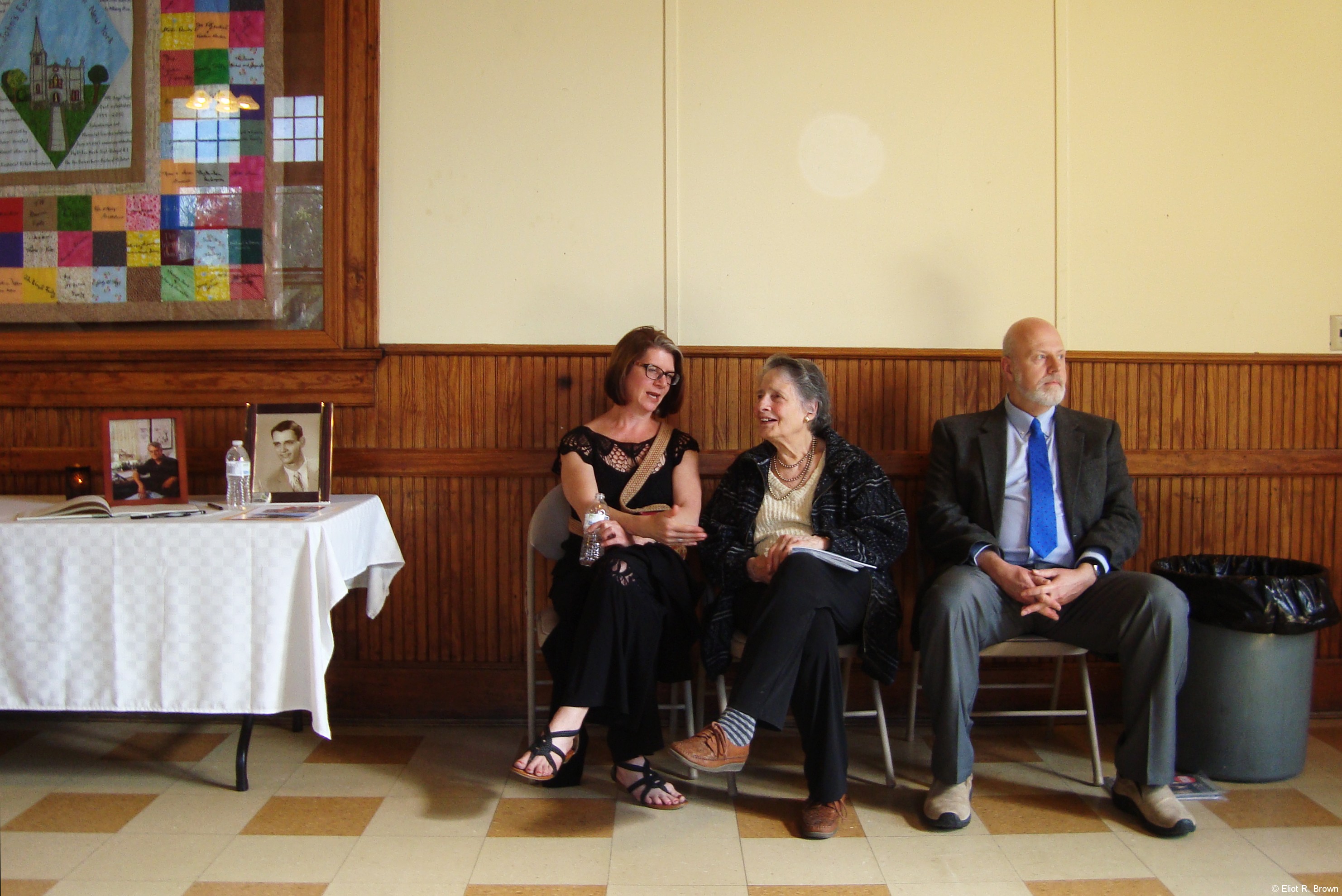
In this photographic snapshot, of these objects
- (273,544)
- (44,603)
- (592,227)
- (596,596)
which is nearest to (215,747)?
(44,603)

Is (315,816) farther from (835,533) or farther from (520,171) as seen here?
(520,171)

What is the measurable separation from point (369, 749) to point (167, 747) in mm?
630

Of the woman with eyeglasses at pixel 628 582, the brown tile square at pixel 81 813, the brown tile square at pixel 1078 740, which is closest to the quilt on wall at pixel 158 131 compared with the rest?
the woman with eyeglasses at pixel 628 582

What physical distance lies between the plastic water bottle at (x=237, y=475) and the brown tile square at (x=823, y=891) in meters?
1.76

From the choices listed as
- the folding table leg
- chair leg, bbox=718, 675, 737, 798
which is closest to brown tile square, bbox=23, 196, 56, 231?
the folding table leg

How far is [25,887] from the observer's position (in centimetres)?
194

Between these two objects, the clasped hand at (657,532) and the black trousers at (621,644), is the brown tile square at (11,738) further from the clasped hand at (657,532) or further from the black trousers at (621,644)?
the clasped hand at (657,532)

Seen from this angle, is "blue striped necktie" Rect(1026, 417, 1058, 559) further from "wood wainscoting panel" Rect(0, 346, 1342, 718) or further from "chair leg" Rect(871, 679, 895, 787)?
"chair leg" Rect(871, 679, 895, 787)

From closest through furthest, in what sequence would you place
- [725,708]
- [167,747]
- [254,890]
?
1. [254,890]
2. [725,708]
3. [167,747]

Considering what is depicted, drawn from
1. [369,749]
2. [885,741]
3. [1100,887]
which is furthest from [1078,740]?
[369,749]

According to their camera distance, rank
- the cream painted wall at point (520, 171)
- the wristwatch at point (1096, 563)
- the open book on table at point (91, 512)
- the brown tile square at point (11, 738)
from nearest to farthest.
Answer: the open book on table at point (91, 512), the wristwatch at point (1096, 563), the brown tile square at point (11, 738), the cream painted wall at point (520, 171)

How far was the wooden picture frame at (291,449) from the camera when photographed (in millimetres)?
2672

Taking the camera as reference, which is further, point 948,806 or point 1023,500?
point 1023,500

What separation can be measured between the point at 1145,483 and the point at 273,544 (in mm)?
2795
